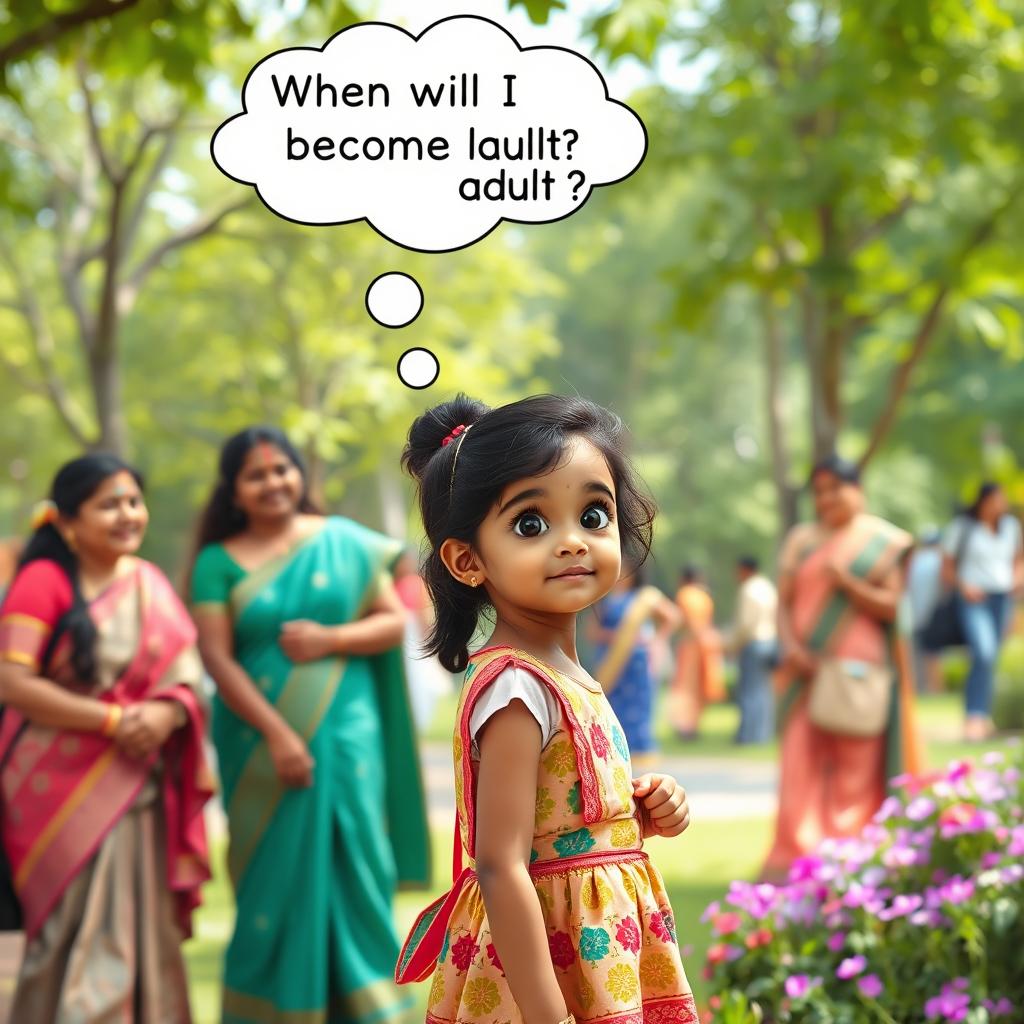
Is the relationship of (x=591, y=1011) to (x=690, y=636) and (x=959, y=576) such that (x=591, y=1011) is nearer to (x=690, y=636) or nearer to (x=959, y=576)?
(x=959, y=576)

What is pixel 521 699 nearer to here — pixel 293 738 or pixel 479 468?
pixel 479 468

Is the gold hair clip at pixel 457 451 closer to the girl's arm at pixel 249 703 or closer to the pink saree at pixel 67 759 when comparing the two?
the pink saree at pixel 67 759

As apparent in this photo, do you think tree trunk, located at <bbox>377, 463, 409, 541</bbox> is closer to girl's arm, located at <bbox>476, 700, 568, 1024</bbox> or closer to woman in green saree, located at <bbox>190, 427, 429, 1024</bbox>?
woman in green saree, located at <bbox>190, 427, 429, 1024</bbox>

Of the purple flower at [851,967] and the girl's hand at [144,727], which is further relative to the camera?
the girl's hand at [144,727]

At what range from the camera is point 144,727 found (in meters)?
Answer: 4.91

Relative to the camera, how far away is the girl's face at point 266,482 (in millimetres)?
5250

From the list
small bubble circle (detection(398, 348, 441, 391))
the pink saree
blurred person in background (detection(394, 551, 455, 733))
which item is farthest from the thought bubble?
blurred person in background (detection(394, 551, 455, 733))

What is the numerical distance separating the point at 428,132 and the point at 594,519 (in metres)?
0.94

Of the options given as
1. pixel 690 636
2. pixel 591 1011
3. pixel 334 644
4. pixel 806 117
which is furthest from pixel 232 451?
pixel 690 636

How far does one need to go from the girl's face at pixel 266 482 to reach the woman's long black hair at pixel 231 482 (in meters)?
0.02

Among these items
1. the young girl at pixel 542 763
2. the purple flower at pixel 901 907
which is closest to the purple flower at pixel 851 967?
the purple flower at pixel 901 907

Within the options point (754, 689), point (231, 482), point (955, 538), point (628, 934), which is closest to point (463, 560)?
point (628, 934)

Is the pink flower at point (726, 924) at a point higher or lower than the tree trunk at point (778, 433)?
lower

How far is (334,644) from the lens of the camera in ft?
17.4
